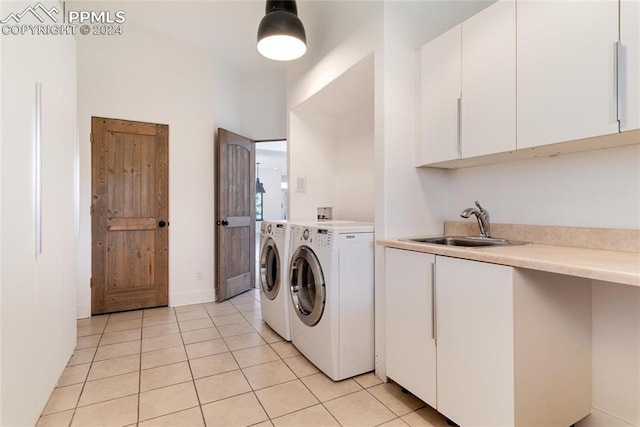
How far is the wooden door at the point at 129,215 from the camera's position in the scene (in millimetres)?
3299

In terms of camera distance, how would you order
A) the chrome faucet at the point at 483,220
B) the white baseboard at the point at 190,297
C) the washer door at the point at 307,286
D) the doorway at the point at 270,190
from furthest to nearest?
the doorway at the point at 270,190
the white baseboard at the point at 190,297
the washer door at the point at 307,286
the chrome faucet at the point at 483,220

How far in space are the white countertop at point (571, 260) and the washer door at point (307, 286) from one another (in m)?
0.74

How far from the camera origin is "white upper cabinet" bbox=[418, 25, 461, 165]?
6.02 feet

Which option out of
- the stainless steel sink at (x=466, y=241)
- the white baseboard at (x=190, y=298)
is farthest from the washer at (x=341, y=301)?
the white baseboard at (x=190, y=298)

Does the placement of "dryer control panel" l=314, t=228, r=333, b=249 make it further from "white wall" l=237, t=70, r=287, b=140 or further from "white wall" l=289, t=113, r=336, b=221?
"white wall" l=237, t=70, r=287, b=140

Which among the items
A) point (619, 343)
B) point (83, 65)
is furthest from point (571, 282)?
point (83, 65)

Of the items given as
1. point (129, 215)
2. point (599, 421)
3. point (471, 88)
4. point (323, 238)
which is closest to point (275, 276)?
point (323, 238)

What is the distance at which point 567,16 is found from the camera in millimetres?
1346

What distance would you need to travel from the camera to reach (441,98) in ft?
6.30

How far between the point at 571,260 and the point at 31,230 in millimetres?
2358

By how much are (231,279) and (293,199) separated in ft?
4.49

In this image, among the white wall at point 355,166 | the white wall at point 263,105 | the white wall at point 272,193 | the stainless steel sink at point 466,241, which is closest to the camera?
the stainless steel sink at point 466,241

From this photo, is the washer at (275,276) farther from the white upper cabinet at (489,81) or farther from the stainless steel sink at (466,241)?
the white upper cabinet at (489,81)

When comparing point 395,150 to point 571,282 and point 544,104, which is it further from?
point 571,282
